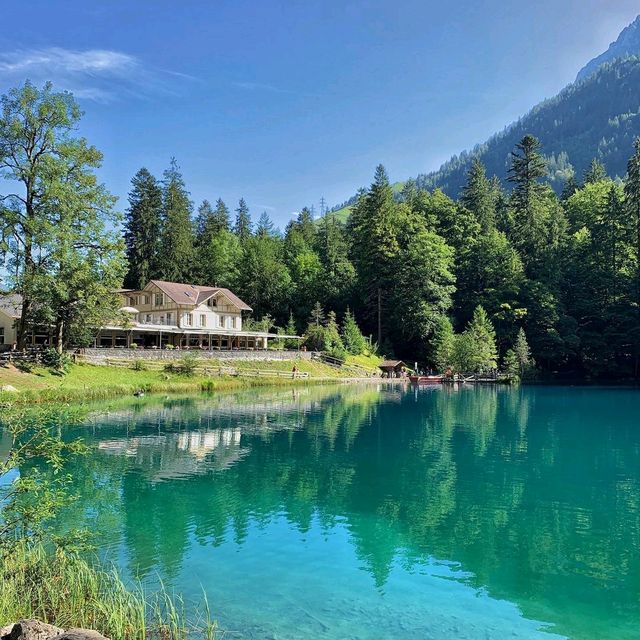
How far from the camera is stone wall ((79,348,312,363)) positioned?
48.1 m

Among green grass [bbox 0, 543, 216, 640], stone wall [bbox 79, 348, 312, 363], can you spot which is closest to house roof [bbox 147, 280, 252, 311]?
stone wall [bbox 79, 348, 312, 363]

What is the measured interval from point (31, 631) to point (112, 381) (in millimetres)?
38488

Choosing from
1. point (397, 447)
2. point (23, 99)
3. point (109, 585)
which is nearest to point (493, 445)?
point (397, 447)

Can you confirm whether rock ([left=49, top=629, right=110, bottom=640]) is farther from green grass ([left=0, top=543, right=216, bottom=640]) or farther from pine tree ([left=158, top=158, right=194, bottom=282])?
pine tree ([left=158, top=158, right=194, bottom=282])

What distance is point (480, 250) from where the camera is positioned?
80.2 m

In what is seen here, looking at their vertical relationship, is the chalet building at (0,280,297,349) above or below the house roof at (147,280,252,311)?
below

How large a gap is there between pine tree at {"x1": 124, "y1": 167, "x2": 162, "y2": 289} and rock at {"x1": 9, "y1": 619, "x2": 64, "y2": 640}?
252 ft

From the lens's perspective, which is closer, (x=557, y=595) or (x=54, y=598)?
(x=54, y=598)

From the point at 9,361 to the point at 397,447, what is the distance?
29619 millimetres

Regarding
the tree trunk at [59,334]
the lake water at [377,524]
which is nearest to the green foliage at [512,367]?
the lake water at [377,524]

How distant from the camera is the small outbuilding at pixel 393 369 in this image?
2761 inches

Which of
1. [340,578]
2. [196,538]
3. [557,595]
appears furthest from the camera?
[196,538]

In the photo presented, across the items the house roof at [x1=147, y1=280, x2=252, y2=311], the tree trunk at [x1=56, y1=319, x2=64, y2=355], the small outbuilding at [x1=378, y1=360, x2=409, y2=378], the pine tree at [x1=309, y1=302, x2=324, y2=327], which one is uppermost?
the house roof at [x1=147, y1=280, x2=252, y2=311]

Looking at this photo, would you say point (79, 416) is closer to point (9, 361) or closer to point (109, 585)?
point (109, 585)
